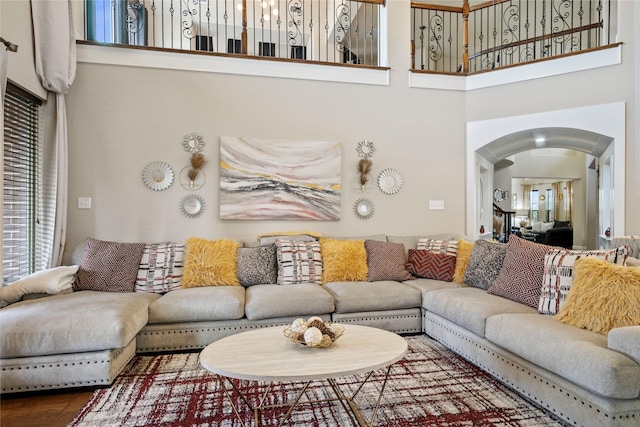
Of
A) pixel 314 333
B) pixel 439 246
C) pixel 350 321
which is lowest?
pixel 350 321

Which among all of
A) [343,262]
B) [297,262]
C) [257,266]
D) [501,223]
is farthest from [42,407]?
[501,223]

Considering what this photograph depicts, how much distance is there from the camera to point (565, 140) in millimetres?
4977

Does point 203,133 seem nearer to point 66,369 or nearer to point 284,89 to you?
point 284,89

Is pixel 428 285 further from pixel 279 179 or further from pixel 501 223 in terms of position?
pixel 501 223

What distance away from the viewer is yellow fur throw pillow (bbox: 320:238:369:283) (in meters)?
3.89

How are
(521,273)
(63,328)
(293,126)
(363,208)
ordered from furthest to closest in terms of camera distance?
1. (363,208)
2. (293,126)
3. (521,273)
4. (63,328)

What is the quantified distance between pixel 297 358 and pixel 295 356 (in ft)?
0.10

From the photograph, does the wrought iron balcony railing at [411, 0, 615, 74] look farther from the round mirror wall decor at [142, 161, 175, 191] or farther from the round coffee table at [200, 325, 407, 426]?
the round coffee table at [200, 325, 407, 426]

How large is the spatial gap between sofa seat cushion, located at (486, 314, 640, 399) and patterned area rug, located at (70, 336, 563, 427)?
33 centimetres

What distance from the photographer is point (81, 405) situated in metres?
2.30

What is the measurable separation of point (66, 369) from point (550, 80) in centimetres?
538

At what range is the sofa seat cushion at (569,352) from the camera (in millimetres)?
1771

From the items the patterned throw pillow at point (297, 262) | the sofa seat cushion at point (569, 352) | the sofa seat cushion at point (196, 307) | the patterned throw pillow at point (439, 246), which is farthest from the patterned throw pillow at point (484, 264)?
the sofa seat cushion at point (196, 307)

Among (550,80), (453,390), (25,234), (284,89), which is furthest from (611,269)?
(25,234)
